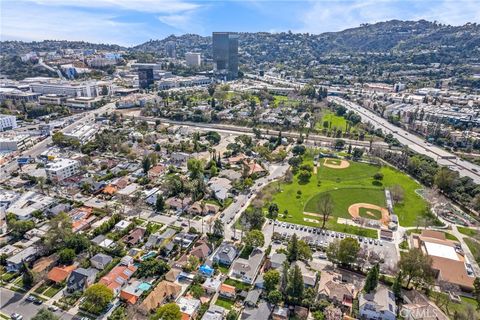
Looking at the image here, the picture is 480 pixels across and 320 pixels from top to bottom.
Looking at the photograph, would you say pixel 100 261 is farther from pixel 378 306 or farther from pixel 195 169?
pixel 378 306

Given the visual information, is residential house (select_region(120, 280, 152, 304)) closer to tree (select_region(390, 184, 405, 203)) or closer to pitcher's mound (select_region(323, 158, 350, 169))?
tree (select_region(390, 184, 405, 203))

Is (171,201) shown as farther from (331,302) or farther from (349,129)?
(349,129)

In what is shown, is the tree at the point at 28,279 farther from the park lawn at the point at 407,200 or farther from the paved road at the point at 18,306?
the park lawn at the point at 407,200

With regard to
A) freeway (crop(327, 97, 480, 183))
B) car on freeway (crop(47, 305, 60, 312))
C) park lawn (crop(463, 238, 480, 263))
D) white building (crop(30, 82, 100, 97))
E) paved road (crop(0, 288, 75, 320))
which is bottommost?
paved road (crop(0, 288, 75, 320))

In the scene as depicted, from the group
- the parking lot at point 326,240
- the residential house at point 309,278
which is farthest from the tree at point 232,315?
the parking lot at point 326,240

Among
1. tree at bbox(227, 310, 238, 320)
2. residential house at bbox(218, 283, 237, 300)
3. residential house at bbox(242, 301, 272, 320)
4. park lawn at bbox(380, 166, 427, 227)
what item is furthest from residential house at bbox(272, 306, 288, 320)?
park lawn at bbox(380, 166, 427, 227)

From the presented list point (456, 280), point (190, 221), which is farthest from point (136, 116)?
point (456, 280)
